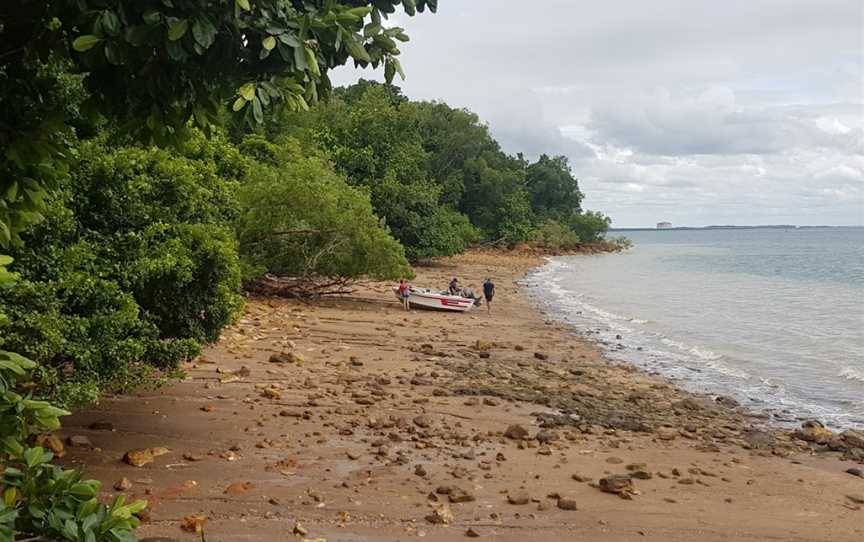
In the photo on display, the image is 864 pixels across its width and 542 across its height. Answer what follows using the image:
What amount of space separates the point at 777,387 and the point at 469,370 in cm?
635

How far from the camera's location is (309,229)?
61.3 feet

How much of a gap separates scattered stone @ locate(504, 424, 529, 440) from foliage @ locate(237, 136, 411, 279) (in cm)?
980

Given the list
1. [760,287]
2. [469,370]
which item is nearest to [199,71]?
[469,370]

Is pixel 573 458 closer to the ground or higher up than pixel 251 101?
closer to the ground

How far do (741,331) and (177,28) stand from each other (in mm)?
21941

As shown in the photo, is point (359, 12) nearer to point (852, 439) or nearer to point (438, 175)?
point (852, 439)

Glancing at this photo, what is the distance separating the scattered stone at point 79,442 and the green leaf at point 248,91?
5.09 m

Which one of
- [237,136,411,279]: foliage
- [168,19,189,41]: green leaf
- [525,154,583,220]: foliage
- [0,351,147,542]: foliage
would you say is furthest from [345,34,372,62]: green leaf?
[525,154,583,220]: foliage

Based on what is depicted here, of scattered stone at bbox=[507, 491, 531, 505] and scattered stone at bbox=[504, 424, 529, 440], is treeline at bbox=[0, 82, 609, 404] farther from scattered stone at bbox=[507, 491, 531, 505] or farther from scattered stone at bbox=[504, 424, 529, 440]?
scattered stone at bbox=[504, 424, 529, 440]

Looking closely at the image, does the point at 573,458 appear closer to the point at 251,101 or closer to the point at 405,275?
the point at 251,101

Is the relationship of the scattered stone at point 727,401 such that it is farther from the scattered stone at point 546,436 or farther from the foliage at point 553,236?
the foliage at point 553,236

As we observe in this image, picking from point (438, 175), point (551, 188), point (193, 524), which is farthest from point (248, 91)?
point (551, 188)

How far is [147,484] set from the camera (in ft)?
20.7

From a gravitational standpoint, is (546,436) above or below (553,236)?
below
